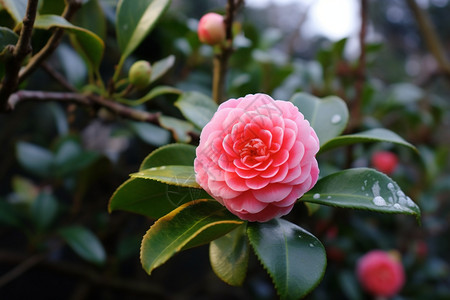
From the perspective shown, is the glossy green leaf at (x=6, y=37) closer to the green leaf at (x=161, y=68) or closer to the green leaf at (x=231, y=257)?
the green leaf at (x=161, y=68)

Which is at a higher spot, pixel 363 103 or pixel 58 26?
pixel 58 26

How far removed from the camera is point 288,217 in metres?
1.33

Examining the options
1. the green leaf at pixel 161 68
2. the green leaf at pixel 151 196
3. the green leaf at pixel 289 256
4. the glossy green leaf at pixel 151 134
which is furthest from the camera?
the glossy green leaf at pixel 151 134

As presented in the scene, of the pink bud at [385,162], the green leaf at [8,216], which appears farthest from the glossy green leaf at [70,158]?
the pink bud at [385,162]

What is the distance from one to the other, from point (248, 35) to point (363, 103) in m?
0.45

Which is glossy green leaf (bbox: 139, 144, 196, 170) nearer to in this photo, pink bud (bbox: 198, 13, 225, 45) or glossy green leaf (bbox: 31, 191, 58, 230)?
pink bud (bbox: 198, 13, 225, 45)

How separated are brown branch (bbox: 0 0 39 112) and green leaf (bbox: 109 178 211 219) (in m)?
0.21

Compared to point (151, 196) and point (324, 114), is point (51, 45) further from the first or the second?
point (324, 114)

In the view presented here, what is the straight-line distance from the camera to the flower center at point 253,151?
0.47 meters

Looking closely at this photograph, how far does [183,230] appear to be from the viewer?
462 mm

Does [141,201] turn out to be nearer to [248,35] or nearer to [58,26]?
[58,26]

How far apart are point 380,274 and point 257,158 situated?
3.47 ft

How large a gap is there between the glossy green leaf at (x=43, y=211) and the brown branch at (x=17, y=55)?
0.63 m

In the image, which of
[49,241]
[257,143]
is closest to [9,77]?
[257,143]
